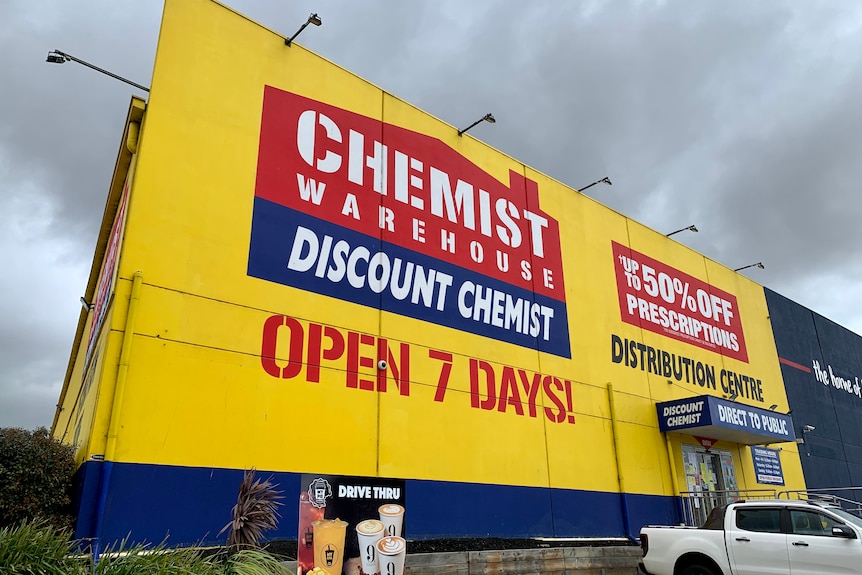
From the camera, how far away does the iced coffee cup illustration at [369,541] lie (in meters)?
8.53

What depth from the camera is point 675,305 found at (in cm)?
2058

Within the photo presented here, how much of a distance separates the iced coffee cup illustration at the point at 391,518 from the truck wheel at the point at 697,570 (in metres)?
5.43

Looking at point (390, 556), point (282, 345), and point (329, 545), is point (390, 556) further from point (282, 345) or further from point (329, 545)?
point (282, 345)

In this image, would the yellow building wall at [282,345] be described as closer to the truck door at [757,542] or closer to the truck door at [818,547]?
the truck door at [757,542]

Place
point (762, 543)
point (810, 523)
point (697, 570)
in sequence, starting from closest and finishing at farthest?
point (810, 523) → point (762, 543) → point (697, 570)

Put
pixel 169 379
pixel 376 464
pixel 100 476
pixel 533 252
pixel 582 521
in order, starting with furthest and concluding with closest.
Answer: pixel 533 252 → pixel 582 521 → pixel 376 464 → pixel 169 379 → pixel 100 476

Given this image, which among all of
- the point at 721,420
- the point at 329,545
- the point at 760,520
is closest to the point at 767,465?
the point at 721,420

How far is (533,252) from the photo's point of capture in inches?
632

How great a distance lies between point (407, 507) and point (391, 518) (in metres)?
2.53

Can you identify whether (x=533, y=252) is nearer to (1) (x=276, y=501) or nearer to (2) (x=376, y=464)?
(2) (x=376, y=464)

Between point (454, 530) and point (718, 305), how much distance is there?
48.5ft

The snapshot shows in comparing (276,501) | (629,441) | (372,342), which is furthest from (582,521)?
(276,501)

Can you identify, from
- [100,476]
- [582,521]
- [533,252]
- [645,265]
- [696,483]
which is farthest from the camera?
[645,265]

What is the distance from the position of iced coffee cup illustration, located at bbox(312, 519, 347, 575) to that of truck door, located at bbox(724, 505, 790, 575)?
6655mm
